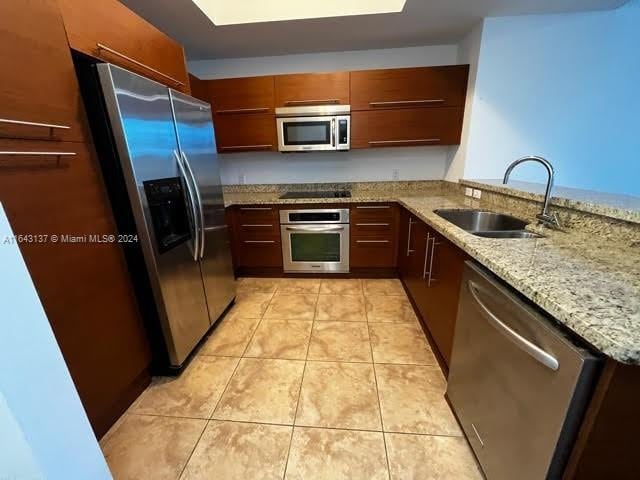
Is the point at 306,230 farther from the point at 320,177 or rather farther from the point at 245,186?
the point at 245,186

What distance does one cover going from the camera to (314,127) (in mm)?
2615

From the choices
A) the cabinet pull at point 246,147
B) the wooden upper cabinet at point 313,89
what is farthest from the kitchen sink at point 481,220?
the cabinet pull at point 246,147

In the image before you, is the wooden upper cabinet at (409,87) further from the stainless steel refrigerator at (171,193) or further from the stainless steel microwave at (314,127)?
the stainless steel refrigerator at (171,193)

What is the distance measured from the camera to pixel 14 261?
2.06 ft

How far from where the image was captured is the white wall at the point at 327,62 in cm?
273

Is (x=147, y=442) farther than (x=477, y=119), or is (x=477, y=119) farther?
(x=477, y=119)

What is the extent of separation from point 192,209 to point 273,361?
3.63 feet

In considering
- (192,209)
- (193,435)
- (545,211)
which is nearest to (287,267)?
(192,209)

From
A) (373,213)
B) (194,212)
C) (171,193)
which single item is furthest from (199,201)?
(373,213)

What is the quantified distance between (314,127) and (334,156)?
53cm

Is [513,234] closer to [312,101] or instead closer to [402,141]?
[402,141]

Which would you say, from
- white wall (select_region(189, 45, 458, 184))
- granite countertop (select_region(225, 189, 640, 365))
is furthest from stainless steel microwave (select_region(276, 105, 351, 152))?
granite countertop (select_region(225, 189, 640, 365))

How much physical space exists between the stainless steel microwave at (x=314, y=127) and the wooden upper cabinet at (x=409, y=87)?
Answer: 0.21m

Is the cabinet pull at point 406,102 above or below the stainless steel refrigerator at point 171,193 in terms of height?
above
